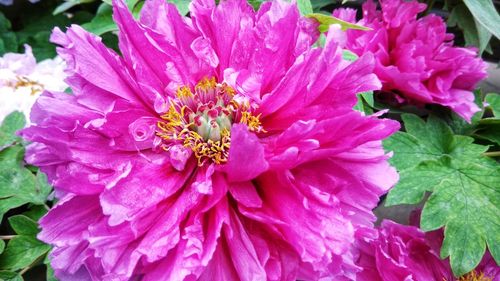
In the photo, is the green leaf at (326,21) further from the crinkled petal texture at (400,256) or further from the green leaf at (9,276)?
the green leaf at (9,276)

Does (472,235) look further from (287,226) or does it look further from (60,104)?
(60,104)

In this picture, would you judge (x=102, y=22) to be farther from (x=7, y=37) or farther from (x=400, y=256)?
(x=400, y=256)

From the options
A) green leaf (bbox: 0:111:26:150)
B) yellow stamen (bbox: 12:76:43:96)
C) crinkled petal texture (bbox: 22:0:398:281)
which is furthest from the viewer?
yellow stamen (bbox: 12:76:43:96)

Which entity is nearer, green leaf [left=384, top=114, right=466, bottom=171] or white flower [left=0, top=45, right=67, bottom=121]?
green leaf [left=384, top=114, right=466, bottom=171]

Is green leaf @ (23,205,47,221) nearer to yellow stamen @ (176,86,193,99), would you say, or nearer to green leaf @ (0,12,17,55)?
yellow stamen @ (176,86,193,99)

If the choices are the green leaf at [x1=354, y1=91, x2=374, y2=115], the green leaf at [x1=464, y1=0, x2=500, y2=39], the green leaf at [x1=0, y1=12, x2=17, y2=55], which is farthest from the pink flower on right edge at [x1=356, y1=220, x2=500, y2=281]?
the green leaf at [x1=0, y1=12, x2=17, y2=55]

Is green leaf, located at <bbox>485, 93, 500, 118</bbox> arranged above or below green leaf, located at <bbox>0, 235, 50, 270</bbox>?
above

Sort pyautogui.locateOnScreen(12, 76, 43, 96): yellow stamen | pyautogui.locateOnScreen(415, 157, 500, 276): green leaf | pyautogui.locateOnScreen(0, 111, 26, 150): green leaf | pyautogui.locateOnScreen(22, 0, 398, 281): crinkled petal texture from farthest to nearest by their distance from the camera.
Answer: pyautogui.locateOnScreen(12, 76, 43, 96): yellow stamen, pyautogui.locateOnScreen(0, 111, 26, 150): green leaf, pyautogui.locateOnScreen(415, 157, 500, 276): green leaf, pyautogui.locateOnScreen(22, 0, 398, 281): crinkled petal texture

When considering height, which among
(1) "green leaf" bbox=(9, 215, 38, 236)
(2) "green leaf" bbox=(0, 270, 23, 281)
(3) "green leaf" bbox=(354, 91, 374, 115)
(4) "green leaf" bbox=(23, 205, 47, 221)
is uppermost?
(3) "green leaf" bbox=(354, 91, 374, 115)
